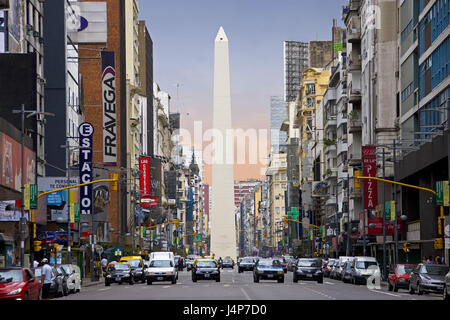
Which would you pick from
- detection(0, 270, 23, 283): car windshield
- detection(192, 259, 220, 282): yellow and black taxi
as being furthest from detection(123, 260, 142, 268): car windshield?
detection(0, 270, 23, 283): car windshield

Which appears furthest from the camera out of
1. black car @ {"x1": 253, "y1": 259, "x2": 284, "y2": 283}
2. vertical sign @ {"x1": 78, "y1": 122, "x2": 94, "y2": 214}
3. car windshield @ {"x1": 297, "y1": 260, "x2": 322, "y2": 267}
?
vertical sign @ {"x1": 78, "y1": 122, "x2": 94, "y2": 214}

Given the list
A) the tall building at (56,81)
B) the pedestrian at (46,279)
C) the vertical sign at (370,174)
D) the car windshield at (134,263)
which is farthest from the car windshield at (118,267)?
the vertical sign at (370,174)

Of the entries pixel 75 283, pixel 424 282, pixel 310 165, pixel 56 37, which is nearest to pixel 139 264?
pixel 75 283

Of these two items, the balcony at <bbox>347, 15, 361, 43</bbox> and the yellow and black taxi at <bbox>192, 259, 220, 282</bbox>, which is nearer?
the yellow and black taxi at <bbox>192, 259, 220, 282</bbox>

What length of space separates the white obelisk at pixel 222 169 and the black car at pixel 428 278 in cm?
8593

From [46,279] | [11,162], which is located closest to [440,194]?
[46,279]

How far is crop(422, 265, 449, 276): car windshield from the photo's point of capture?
42.5 meters

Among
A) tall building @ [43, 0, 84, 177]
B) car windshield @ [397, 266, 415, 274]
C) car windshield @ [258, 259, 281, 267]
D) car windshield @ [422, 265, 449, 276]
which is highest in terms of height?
tall building @ [43, 0, 84, 177]

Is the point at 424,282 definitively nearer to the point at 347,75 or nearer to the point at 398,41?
the point at 398,41

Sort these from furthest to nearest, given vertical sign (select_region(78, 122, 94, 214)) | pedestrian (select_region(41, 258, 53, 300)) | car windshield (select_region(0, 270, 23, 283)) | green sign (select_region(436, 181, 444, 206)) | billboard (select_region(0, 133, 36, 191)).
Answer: vertical sign (select_region(78, 122, 94, 214)), billboard (select_region(0, 133, 36, 191)), green sign (select_region(436, 181, 444, 206)), pedestrian (select_region(41, 258, 53, 300)), car windshield (select_region(0, 270, 23, 283))

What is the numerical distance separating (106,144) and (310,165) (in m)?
66.9

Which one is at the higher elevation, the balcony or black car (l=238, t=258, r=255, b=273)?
the balcony

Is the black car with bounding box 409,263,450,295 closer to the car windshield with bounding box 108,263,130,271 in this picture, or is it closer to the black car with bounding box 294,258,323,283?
the black car with bounding box 294,258,323,283

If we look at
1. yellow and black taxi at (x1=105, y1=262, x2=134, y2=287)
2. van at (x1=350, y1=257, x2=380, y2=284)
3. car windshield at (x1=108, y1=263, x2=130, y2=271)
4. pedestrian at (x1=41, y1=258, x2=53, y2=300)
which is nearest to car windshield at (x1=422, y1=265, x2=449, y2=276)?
pedestrian at (x1=41, y1=258, x2=53, y2=300)
